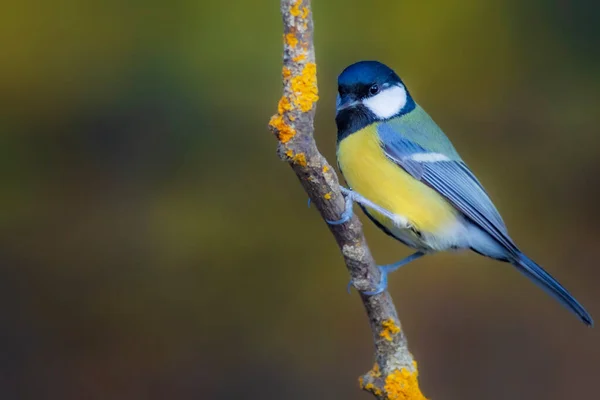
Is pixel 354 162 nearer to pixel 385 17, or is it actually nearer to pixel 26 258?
pixel 385 17

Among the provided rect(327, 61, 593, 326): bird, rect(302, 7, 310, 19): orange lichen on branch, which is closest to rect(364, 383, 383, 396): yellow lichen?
rect(327, 61, 593, 326): bird

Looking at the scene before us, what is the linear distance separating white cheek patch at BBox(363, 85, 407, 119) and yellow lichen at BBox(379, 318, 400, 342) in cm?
41

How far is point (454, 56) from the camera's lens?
2.08m

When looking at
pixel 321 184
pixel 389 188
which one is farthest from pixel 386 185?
pixel 321 184

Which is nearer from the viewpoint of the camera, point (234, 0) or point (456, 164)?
point (456, 164)

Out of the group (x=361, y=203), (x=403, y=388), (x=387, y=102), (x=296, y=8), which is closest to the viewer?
(x=296, y=8)

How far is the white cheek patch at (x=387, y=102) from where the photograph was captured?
1.53 metres

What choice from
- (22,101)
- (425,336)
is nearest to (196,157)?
(22,101)

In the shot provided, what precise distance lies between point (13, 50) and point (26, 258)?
0.50 meters

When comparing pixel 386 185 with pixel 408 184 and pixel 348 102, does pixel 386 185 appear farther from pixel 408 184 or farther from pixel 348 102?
pixel 348 102

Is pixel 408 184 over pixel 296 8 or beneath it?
beneath

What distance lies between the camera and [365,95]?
151 centimetres

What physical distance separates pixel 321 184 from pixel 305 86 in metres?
0.15

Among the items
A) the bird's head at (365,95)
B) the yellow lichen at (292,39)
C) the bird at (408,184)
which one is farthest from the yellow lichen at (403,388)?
the yellow lichen at (292,39)
